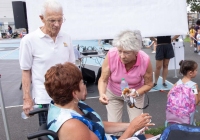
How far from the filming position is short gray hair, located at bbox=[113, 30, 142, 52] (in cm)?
202

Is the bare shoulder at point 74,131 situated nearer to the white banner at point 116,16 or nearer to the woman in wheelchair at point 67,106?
the woman in wheelchair at point 67,106

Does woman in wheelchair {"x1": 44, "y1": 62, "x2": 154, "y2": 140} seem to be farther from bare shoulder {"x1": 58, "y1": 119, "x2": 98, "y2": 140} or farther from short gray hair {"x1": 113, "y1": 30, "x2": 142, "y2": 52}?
short gray hair {"x1": 113, "y1": 30, "x2": 142, "y2": 52}

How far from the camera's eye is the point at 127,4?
3.43 metres

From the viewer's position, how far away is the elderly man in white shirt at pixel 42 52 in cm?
208

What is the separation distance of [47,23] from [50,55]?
28cm

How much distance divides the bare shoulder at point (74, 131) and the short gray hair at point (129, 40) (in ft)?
2.66

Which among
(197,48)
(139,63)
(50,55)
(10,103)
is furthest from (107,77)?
(197,48)

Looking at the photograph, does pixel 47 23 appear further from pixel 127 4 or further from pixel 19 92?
pixel 19 92

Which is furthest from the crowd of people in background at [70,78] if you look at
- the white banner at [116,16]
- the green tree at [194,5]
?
the green tree at [194,5]

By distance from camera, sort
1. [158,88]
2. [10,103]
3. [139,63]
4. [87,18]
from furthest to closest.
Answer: [158,88] → [10,103] → [87,18] → [139,63]

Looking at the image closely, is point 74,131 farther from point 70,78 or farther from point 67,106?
point 70,78

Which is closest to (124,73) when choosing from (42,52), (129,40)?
(129,40)

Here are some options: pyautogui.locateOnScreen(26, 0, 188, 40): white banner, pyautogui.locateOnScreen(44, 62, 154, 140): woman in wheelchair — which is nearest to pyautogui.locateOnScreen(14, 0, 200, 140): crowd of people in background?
pyautogui.locateOnScreen(44, 62, 154, 140): woman in wheelchair

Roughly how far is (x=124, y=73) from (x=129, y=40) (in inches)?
16.0
